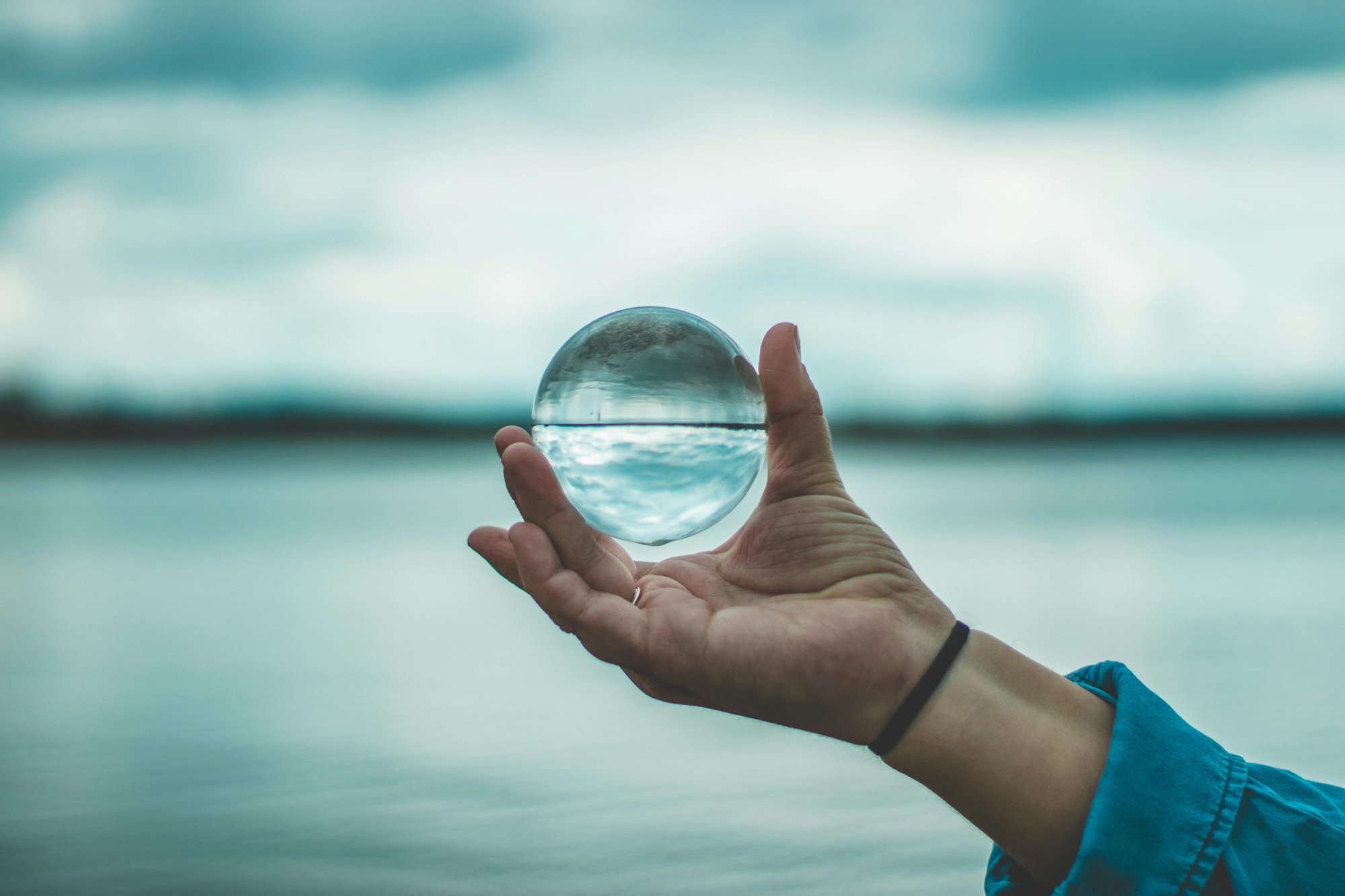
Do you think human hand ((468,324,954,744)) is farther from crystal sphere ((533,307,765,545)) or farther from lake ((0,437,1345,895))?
lake ((0,437,1345,895))

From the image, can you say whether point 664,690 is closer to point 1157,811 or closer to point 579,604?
point 579,604

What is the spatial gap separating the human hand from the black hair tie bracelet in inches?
0.7

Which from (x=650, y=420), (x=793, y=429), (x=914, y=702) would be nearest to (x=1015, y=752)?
(x=914, y=702)

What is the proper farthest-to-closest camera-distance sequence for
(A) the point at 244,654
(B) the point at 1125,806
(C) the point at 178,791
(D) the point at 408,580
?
(D) the point at 408,580
(A) the point at 244,654
(C) the point at 178,791
(B) the point at 1125,806

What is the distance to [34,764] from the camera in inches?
313

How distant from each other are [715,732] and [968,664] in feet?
22.2

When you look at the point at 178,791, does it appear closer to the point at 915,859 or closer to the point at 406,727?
the point at 406,727

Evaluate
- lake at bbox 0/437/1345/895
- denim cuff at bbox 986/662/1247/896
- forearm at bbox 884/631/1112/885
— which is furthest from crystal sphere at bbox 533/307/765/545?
lake at bbox 0/437/1345/895

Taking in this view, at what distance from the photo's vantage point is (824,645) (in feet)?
6.03

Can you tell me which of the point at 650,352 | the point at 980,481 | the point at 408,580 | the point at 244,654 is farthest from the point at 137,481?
the point at 650,352

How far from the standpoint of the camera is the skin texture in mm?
1760

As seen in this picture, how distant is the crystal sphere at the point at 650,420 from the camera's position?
7.55 ft

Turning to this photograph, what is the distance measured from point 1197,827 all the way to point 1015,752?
0.96 ft

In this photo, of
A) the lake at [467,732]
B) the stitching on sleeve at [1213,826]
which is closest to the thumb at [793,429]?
the stitching on sleeve at [1213,826]
